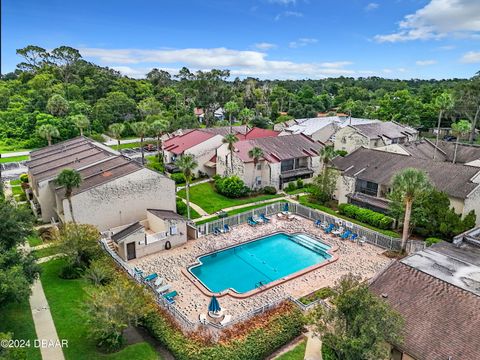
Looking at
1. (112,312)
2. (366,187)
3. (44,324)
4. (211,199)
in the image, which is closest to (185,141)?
(211,199)

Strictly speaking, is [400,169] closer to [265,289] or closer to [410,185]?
[410,185]

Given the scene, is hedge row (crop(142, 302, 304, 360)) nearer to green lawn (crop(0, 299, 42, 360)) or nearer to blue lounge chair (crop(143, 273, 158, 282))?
blue lounge chair (crop(143, 273, 158, 282))

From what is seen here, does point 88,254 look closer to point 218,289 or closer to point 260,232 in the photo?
point 218,289

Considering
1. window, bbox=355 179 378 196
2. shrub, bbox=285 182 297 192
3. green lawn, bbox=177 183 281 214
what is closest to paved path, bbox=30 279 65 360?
green lawn, bbox=177 183 281 214

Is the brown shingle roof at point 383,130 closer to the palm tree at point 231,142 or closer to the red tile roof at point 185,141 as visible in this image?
the palm tree at point 231,142

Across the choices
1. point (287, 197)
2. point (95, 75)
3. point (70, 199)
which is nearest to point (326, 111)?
point (95, 75)
